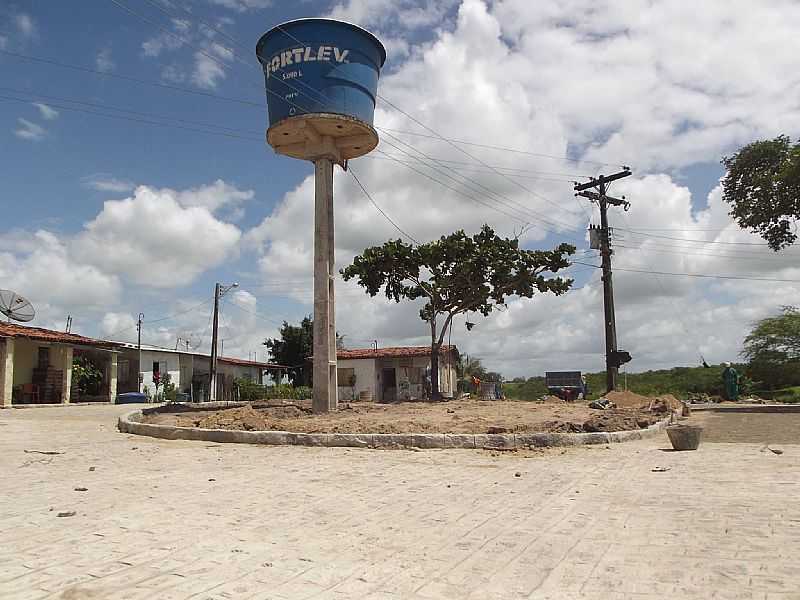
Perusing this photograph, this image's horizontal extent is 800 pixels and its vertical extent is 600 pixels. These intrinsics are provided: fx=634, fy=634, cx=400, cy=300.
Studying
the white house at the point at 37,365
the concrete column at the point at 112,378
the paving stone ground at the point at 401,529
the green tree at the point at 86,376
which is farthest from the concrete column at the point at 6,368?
the paving stone ground at the point at 401,529

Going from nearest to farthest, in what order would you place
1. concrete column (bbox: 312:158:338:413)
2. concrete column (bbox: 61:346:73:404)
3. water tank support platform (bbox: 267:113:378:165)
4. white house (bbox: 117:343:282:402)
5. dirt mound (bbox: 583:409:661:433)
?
dirt mound (bbox: 583:409:661:433)
water tank support platform (bbox: 267:113:378:165)
concrete column (bbox: 312:158:338:413)
concrete column (bbox: 61:346:73:404)
white house (bbox: 117:343:282:402)

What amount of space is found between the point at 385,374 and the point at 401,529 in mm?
34402

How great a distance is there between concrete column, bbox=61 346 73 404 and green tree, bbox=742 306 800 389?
3772cm

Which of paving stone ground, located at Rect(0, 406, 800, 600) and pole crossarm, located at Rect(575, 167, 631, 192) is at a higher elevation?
pole crossarm, located at Rect(575, 167, 631, 192)

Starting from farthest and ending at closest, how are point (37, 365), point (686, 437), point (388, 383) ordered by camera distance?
point (388, 383) → point (37, 365) → point (686, 437)

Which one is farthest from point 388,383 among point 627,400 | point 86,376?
point 627,400

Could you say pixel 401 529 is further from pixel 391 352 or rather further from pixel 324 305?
pixel 391 352

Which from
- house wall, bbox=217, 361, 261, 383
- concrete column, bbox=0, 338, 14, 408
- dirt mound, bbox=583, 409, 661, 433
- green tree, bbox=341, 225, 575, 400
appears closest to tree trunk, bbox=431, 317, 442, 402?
green tree, bbox=341, 225, 575, 400

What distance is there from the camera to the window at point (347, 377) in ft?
127

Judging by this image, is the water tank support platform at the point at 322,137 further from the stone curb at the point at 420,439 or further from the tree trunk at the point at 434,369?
the tree trunk at the point at 434,369

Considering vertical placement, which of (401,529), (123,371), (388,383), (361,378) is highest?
(123,371)

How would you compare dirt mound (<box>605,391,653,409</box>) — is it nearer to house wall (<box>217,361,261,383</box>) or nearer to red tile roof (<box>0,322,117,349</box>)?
red tile roof (<box>0,322,117,349</box>)

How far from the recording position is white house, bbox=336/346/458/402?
126 ft

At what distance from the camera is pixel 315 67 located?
17844 millimetres
